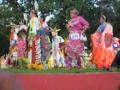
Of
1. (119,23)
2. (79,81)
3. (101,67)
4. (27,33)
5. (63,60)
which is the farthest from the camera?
(119,23)

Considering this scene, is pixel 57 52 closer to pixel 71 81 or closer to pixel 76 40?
pixel 76 40

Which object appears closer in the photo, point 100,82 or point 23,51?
point 100,82

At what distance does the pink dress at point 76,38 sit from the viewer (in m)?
11.8

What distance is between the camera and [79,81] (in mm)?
9180

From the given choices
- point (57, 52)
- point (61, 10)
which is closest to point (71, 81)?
point (57, 52)

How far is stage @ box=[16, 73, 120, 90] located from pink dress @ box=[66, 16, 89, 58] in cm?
255

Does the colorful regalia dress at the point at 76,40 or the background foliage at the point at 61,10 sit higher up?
the background foliage at the point at 61,10

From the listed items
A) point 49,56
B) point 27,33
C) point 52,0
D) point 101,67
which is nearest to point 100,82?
point 101,67

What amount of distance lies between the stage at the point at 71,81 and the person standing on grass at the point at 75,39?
2476 mm

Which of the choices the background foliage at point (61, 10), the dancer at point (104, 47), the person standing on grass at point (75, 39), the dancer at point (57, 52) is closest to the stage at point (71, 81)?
the dancer at point (104, 47)

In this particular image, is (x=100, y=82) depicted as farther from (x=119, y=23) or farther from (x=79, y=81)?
(x=119, y=23)

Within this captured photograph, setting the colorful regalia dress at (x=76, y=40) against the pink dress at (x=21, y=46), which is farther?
the pink dress at (x=21, y=46)

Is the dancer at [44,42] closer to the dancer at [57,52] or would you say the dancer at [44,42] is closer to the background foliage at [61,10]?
the dancer at [57,52]

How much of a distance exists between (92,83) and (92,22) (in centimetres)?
2345
